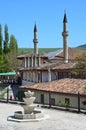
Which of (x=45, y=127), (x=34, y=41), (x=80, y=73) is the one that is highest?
(x=34, y=41)

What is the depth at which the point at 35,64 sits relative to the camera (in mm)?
54156

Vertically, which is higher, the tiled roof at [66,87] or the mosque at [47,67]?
the mosque at [47,67]

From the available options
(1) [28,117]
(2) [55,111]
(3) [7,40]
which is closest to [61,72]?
(2) [55,111]

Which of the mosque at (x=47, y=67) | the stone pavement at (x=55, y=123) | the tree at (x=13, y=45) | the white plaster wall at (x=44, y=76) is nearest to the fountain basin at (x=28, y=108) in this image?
the stone pavement at (x=55, y=123)

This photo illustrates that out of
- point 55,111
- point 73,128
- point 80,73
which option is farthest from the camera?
point 80,73

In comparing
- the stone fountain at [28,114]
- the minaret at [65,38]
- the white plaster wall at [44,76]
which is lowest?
the stone fountain at [28,114]

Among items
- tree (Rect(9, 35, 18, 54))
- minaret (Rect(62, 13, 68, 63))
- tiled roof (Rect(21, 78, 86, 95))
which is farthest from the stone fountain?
tree (Rect(9, 35, 18, 54))

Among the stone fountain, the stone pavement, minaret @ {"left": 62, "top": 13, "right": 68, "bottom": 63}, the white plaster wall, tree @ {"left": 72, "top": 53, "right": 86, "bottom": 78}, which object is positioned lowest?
the stone pavement

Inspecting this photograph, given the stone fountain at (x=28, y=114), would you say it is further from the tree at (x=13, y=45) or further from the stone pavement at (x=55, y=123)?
the tree at (x=13, y=45)

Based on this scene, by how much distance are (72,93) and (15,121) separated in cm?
1029

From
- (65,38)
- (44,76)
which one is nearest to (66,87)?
(44,76)

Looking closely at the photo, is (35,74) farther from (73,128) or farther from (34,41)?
(73,128)

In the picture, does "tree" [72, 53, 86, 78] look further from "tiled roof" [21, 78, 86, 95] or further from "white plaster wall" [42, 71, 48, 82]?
"white plaster wall" [42, 71, 48, 82]

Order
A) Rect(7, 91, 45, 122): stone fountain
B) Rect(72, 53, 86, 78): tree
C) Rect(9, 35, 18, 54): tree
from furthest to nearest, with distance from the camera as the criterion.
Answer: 1. Rect(9, 35, 18, 54): tree
2. Rect(72, 53, 86, 78): tree
3. Rect(7, 91, 45, 122): stone fountain
